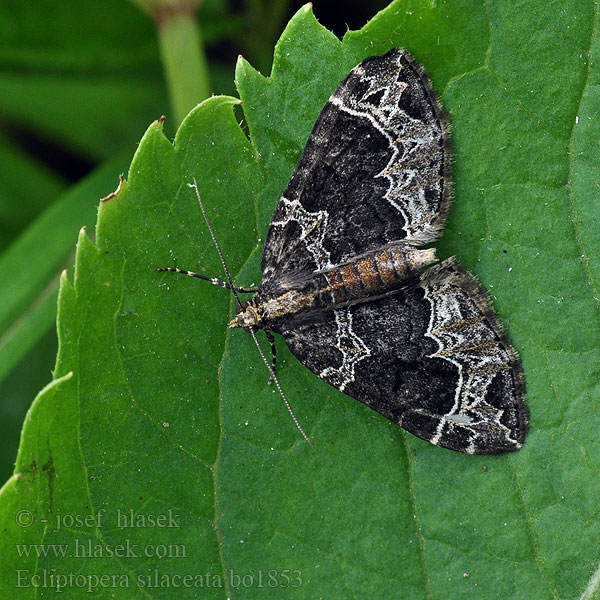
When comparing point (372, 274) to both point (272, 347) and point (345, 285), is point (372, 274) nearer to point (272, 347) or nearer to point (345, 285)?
point (345, 285)

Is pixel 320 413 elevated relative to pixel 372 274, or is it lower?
lower

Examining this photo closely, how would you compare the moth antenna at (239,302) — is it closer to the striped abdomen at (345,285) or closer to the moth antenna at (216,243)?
the moth antenna at (216,243)

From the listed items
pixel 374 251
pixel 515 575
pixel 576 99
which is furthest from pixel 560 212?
pixel 515 575

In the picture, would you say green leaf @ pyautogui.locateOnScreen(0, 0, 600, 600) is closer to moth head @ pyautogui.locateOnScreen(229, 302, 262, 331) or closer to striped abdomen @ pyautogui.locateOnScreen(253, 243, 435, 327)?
moth head @ pyautogui.locateOnScreen(229, 302, 262, 331)
